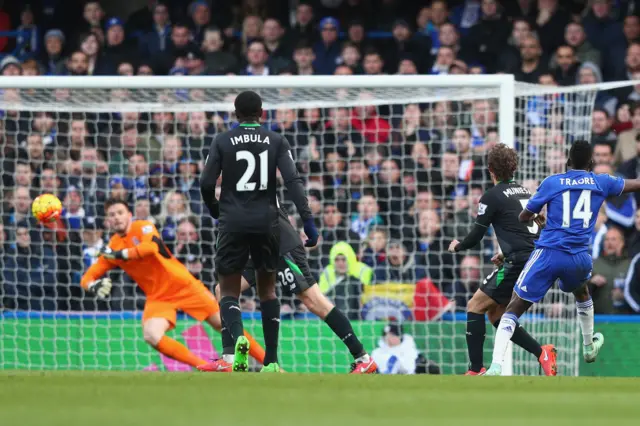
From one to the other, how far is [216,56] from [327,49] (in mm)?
1409

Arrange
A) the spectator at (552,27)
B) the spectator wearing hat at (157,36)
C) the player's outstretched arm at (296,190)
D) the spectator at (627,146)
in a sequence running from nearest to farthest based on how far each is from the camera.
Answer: the player's outstretched arm at (296,190) → the spectator at (627,146) → the spectator at (552,27) → the spectator wearing hat at (157,36)

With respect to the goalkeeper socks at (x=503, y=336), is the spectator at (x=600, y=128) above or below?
above

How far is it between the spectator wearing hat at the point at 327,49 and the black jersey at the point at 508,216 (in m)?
6.00

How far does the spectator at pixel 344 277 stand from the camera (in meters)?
12.6

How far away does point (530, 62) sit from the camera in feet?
47.4

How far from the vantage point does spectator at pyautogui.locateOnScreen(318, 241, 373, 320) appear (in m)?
12.6


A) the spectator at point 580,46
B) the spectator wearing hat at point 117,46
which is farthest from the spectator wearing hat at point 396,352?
the spectator wearing hat at point 117,46

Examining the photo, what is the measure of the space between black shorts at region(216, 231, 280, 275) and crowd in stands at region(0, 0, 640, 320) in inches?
150

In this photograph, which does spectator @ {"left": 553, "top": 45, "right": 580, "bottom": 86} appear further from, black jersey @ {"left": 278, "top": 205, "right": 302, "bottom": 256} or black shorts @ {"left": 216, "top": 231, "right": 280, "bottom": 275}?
black shorts @ {"left": 216, "top": 231, "right": 280, "bottom": 275}

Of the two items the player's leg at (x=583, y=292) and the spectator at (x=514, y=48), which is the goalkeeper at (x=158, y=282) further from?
the spectator at (x=514, y=48)

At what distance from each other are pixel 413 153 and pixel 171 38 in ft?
14.9

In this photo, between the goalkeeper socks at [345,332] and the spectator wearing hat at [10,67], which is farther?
the spectator wearing hat at [10,67]

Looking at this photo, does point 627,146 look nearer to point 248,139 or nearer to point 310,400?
point 248,139

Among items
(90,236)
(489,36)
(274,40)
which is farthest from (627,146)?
(90,236)
